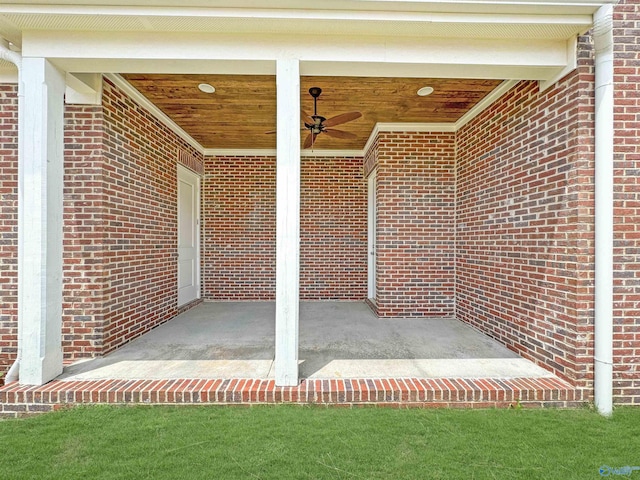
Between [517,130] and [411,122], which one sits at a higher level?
[411,122]

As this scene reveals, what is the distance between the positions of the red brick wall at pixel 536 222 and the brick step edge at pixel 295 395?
0.43 m

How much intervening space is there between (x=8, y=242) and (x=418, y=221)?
194 inches

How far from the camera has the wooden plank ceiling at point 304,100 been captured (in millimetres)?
3355

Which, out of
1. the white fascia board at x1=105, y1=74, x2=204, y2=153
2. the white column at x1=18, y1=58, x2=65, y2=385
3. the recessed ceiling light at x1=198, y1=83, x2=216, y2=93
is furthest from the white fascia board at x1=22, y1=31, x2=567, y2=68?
the recessed ceiling light at x1=198, y1=83, x2=216, y2=93

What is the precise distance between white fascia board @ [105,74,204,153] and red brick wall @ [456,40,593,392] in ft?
13.7

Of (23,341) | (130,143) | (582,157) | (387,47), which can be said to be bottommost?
(23,341)

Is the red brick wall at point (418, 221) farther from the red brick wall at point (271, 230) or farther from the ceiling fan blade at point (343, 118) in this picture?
the red brick wall at point (271, 230)

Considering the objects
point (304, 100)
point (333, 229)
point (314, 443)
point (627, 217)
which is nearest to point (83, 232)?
point (304, 100)

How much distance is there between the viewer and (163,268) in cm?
446

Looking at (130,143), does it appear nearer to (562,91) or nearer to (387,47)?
(387,47)

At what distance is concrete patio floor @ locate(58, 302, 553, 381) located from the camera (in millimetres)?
2709

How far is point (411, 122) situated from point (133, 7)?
3.61 meters

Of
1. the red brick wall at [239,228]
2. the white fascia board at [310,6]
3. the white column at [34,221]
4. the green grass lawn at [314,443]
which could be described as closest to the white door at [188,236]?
the red brick wall at [239,228]

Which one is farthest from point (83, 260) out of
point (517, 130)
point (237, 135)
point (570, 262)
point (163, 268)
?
point (517, 130)
